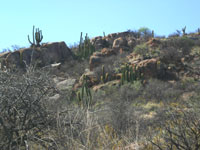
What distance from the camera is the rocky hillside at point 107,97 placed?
429 cm

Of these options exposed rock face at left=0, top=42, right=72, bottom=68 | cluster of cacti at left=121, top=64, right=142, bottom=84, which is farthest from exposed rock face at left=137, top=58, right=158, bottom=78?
exposed rock face at left=0, top=42, right=72, bottom=68

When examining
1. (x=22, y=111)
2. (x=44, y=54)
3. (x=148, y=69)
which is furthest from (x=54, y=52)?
(x=22, y=111)

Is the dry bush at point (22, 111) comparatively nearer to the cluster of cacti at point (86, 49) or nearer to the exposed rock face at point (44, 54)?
the exposed rock face at point (44, 54)

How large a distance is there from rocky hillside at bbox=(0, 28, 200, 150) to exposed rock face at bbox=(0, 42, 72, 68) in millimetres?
115

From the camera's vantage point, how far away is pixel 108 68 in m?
27.6

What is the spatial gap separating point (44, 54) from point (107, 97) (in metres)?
15.4

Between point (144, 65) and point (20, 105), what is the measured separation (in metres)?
21.6

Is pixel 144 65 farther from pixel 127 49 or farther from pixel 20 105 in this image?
pixel 20 105

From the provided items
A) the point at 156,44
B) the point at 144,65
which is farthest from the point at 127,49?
the point at 144,65

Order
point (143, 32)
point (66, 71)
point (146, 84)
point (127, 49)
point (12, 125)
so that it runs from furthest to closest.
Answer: point (143, 32)
point (127, 49)
point (66, 71)
point (146, 84)
point (12, 125)

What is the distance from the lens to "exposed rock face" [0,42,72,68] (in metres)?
31.5

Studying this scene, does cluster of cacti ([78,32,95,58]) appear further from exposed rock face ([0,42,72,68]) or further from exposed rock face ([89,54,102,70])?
exposed rock face ([89,54,102,70])

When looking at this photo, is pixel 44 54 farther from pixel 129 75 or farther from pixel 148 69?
pixel 148 69

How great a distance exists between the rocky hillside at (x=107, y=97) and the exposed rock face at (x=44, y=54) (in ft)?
0.38
